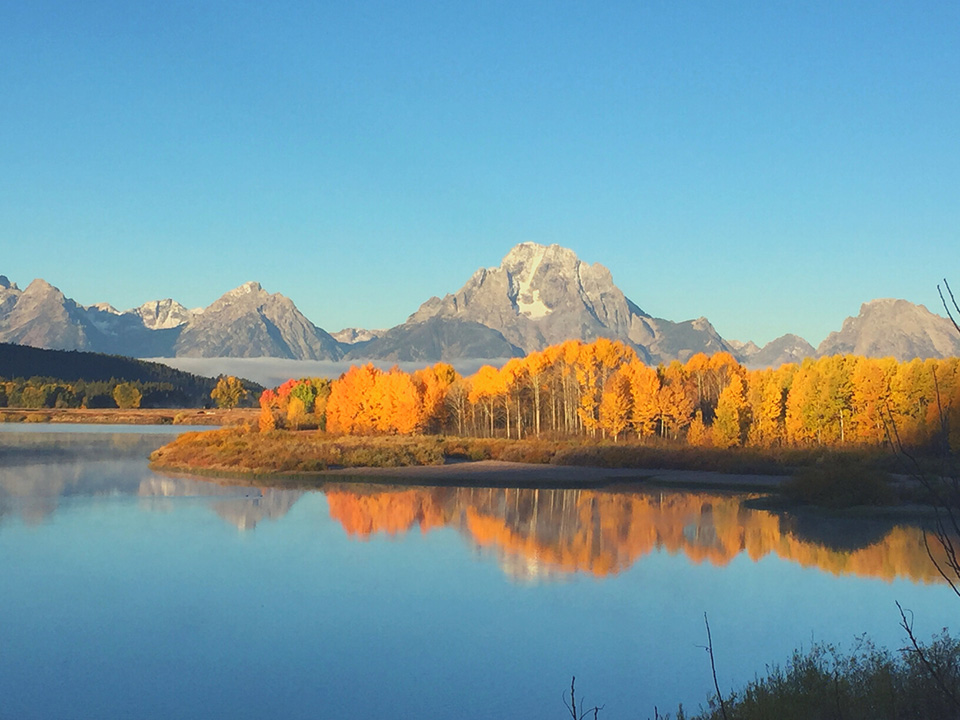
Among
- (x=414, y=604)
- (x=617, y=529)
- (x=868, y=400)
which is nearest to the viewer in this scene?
(x=414, y=604)

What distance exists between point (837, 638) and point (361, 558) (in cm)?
1303

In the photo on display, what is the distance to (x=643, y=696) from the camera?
14.4 meters

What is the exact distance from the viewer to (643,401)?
234 ft

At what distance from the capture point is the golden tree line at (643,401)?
62.9 m

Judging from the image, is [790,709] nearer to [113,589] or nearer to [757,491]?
[113,589]

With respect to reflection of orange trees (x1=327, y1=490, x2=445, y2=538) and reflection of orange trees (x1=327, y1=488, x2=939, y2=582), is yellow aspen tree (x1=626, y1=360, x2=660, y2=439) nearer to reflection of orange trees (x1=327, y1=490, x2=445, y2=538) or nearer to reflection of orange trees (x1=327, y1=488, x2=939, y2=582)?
reflection of orange trees (x1=327, y1=488, x2=939, y2=582)

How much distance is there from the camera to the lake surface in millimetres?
14523

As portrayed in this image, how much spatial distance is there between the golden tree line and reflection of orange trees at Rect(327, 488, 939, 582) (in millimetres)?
24649

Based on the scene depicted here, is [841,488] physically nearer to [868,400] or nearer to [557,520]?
[557,520]

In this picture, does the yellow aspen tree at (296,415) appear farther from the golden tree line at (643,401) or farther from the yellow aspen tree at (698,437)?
the yellow aspen tree at (698,437)

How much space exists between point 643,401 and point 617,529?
40265mm

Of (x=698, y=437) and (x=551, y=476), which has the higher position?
(x=698, y=437)

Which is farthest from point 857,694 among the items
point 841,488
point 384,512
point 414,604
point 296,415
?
point 296,415

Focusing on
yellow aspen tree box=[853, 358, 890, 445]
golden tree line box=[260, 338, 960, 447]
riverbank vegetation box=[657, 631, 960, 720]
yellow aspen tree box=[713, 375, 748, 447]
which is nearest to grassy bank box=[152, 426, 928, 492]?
yellow aspen tree box=[713, 375, 748, 447]
